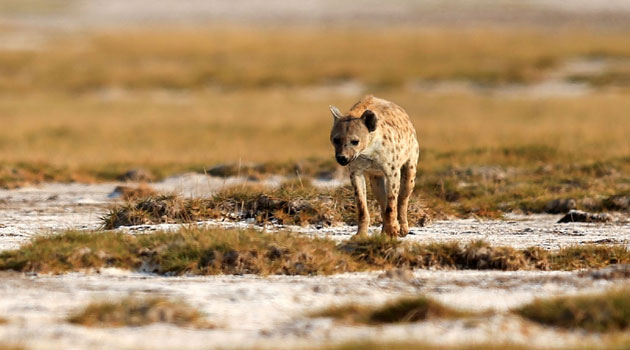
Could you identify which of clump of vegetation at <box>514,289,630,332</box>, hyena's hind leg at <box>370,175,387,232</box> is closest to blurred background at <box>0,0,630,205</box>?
hyena's hind leg at <box>370,175,387,232</box>

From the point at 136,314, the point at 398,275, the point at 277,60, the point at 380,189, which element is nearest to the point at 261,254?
the point at 398,275

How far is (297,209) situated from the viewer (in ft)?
42.6

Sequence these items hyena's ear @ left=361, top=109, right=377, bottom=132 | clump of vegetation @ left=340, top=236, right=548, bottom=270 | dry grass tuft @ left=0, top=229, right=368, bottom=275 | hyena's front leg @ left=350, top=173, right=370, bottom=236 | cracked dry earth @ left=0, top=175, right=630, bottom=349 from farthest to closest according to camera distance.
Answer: hyena's front leg @ left=350, top=173, right=370, bottom=236
hyena's ear @ left=361, top=109, right=377, bottom=132
clump of vegetation @ left=340, top=236, right=548, bottom=270
dry grass tuft @ left=0, top=229, right=368, bottom=275
cracked dry earth @ left=0, top=175, right=630, bottom=349

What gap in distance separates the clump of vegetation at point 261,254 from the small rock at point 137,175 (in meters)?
7.96

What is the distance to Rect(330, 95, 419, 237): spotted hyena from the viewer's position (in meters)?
10.5

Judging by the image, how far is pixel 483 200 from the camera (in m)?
15.2

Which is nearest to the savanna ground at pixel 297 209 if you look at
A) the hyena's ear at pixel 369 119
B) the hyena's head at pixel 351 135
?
the hyena's head at pixel 351 135

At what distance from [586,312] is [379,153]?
145 inches

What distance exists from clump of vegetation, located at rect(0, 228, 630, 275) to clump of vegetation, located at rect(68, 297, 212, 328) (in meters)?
1.92

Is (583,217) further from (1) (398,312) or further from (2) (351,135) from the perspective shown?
(1) (398,312)

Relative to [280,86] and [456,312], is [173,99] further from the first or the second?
[456,312]

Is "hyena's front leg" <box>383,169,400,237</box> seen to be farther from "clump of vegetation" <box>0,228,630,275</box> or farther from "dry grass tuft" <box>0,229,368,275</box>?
"dry grass tuft" <box>0,229,368,275</box>

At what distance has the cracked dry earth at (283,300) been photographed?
7.29m

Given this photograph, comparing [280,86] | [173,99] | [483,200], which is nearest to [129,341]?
[483,200]
